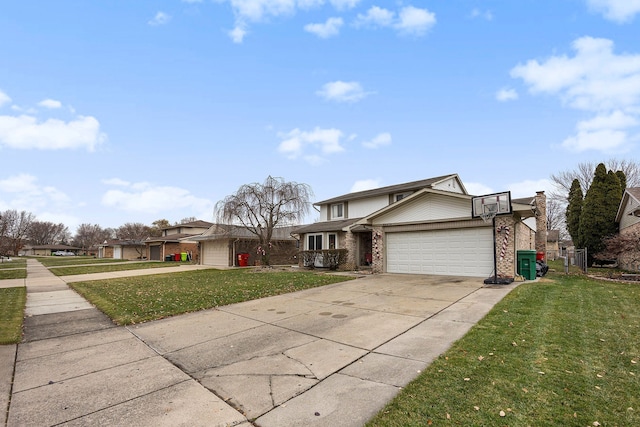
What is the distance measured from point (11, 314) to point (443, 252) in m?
14.7

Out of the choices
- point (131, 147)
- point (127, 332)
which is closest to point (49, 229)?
A: point (131, 147)

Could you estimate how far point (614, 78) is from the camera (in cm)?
1356

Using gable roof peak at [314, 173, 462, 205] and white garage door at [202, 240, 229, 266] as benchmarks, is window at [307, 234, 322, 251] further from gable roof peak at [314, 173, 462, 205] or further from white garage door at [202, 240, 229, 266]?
white garage door at [202, 240, 229, 266]

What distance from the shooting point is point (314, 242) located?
73.0ft

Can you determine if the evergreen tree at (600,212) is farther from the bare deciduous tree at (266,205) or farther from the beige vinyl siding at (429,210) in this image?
the bare deciduous tree at (266,205)

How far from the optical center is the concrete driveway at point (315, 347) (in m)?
3.32

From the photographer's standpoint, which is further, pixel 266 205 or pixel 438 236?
pixel 266 205

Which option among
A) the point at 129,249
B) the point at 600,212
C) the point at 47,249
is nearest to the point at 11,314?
the point at 600,212

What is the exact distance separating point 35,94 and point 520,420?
1923 centimetres

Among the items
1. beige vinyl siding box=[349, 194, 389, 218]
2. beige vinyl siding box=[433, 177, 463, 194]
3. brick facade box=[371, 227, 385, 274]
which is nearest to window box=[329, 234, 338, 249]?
beige vinyl siding box=[349, 194, 389, 218]

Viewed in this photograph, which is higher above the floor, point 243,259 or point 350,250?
point 350,250

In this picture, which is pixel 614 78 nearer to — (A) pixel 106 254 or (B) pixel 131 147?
(B) pixel 131 147

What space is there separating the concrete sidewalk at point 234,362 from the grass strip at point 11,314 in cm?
25

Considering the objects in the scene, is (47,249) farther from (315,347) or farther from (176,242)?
(315,347)
